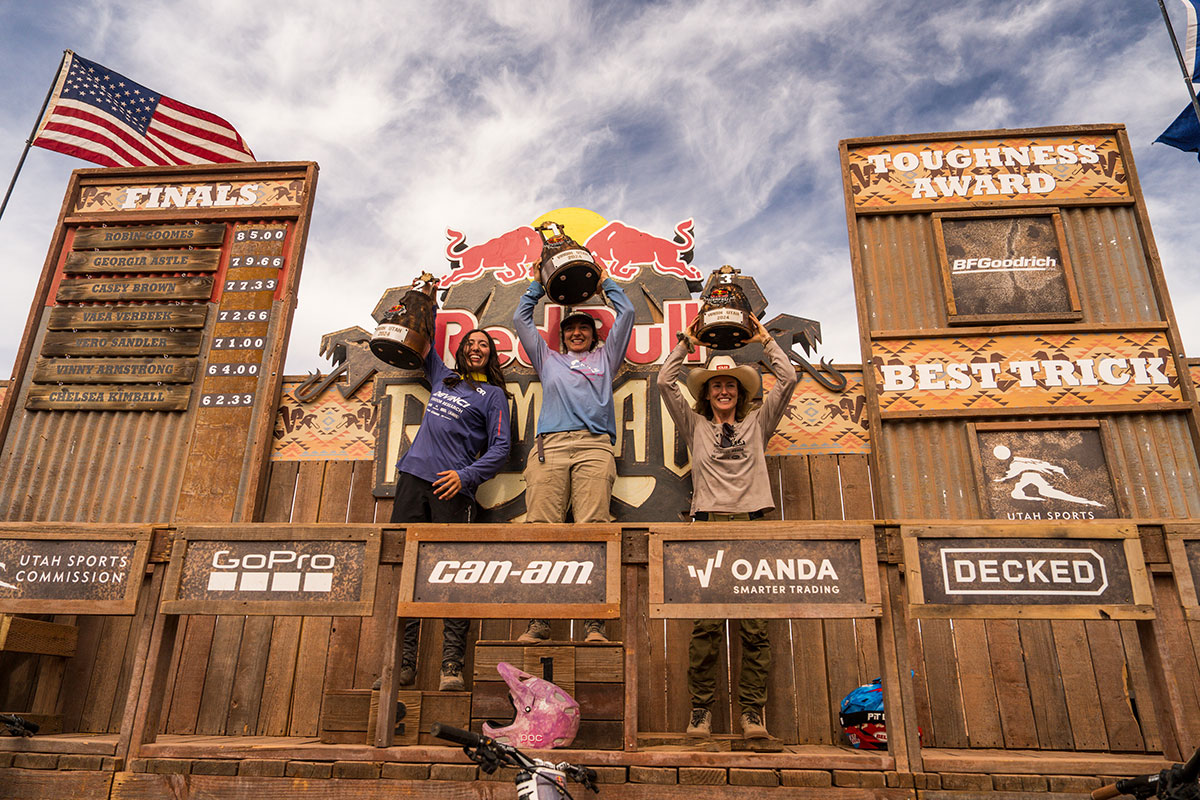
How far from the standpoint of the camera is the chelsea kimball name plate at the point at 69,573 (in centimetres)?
432

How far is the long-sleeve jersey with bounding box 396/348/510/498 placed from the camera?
243 inches

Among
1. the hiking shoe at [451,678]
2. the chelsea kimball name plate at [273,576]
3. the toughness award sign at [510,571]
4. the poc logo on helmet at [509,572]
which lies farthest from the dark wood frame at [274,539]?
the hiking shoe at [451,678]

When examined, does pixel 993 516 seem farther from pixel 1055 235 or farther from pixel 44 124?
pixel 44 124

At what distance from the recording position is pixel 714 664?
205 inches

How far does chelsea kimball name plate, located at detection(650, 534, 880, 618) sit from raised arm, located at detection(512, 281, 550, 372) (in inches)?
110

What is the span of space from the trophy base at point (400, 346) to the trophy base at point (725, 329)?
218 centimetres

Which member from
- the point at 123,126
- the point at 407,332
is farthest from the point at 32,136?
the point at 407,332

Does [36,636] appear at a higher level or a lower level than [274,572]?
lower

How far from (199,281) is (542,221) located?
3.05m

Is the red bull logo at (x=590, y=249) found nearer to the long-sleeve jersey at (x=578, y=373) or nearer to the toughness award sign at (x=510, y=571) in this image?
the long-sleeve jersey at (x=578, y=373)

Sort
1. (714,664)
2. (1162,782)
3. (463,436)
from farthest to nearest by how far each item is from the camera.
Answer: (463,436), (714,664), (1162,782)

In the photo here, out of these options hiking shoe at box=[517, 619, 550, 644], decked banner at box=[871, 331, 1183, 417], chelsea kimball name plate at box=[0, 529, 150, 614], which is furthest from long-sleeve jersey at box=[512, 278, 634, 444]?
chelsea kimball name plate at box=[0, 529, 150, 614]

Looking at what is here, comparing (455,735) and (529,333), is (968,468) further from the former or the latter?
(455,735)

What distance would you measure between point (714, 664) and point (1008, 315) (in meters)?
3.63
